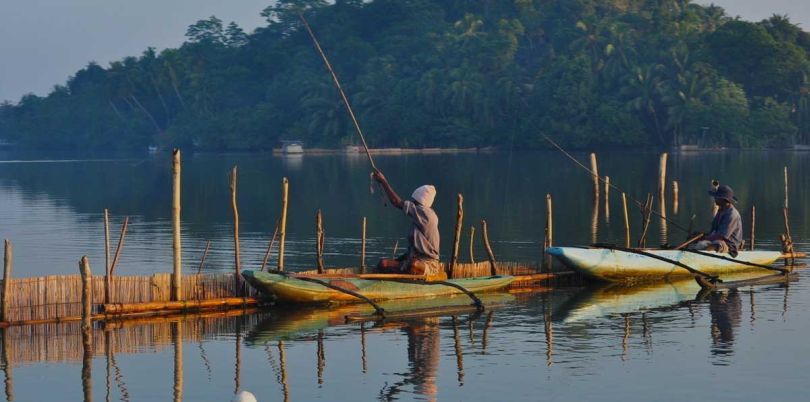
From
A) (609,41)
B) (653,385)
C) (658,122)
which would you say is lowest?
(653,385)

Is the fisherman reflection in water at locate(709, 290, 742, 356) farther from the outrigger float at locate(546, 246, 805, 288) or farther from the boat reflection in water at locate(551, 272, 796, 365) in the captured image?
the outrigger float at locate(546, 246, 805, 288)

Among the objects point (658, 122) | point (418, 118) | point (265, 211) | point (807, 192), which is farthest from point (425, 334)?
point (418, 118)

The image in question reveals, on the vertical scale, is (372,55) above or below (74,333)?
above

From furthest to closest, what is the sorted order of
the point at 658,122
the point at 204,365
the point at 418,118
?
the point at 418,118 → the point at 658,122 → the point at 204,365

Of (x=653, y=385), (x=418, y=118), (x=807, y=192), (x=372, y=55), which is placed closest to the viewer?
(x=653, y=385)

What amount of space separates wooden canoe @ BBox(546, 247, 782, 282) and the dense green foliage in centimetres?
7223

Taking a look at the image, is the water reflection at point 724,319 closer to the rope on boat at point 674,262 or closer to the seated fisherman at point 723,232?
the rope on boat at point 674,262

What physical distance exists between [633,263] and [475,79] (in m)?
84.4

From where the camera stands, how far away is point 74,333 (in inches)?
691

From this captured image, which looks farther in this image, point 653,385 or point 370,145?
point 370,145

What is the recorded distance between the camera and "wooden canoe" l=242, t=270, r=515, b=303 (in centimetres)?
1909

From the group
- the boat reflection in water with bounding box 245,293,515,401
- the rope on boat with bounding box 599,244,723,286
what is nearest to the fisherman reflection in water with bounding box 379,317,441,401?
the boat reflection in water with bounding box 245,293,515,401

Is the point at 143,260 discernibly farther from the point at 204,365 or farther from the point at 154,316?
the point at 204,365

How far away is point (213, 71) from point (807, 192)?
310ft
